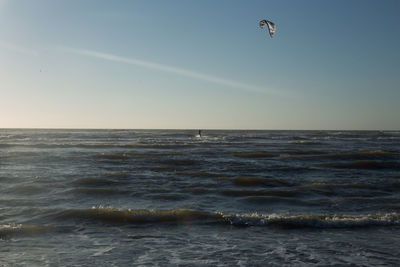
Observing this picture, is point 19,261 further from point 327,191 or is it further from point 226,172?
point 226,172

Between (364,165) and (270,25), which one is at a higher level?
(270,25)

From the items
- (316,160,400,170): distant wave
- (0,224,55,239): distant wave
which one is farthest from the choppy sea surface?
(316,160,400,170): distant wave

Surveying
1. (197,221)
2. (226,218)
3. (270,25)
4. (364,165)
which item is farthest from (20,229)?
(364,165)

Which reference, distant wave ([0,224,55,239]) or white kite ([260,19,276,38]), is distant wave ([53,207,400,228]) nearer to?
distant wave ([0,224,55,239])

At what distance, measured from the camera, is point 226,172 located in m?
18.8

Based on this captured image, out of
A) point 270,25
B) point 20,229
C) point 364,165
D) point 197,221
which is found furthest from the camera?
point 364,165

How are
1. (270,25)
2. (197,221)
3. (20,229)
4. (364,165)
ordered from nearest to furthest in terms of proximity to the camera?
(20,229), (197,221), (270,25), (364,165)

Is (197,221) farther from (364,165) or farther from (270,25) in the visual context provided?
(364,165)

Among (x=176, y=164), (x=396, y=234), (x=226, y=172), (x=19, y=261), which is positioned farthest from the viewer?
(x=176, y=164)

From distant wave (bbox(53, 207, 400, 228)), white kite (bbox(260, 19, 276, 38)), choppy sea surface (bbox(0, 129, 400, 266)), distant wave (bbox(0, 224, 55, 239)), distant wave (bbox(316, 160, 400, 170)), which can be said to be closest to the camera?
choppy sea surface (bbox(0, 129, 400, 266))

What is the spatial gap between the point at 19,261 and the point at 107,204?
4999mm

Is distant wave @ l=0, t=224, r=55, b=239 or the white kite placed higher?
the white kite

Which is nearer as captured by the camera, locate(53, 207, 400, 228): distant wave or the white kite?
locate(53, 207, 400, 228): distant wave

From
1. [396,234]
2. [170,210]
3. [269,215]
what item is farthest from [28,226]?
[396,234]
